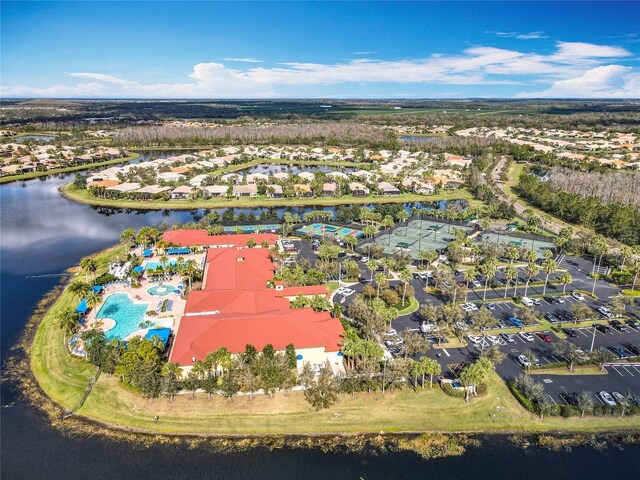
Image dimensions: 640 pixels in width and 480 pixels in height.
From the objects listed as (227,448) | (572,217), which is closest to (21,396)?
(227,448)

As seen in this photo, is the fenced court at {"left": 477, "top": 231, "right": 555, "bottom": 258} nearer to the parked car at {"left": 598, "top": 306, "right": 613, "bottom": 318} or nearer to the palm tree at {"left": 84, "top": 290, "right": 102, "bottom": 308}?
the parked car at {"left": 598, "top": 306, "right": 613, "bottom": 318}

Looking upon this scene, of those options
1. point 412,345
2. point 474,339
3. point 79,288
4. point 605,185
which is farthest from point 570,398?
point 605,185

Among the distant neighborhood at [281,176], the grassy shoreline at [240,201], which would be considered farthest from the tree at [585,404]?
the distant neighborhood at [281,176]

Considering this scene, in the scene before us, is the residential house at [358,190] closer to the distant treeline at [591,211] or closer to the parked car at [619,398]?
the distant treeline at [591,211]

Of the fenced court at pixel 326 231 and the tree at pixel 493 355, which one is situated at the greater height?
the tree at pixel 493 355

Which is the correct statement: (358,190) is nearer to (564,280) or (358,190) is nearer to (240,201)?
(240,201)

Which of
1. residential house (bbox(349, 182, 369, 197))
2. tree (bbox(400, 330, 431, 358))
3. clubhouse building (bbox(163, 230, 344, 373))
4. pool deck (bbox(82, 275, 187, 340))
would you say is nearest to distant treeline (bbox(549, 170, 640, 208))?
residential house (bbox(349, 182, 369, 197))
